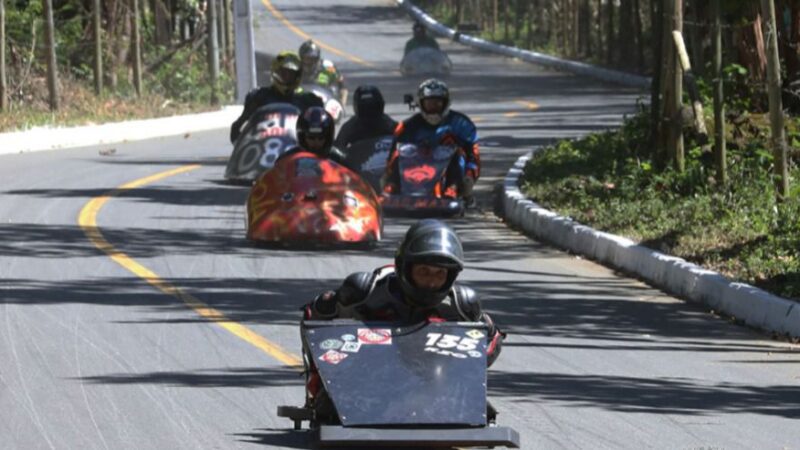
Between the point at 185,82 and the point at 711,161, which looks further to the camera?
the point at 185,82

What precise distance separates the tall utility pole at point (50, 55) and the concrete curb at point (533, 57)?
1595 cm

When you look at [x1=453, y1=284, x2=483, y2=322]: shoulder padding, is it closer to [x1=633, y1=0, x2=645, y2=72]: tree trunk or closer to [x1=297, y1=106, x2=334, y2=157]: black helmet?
[x1=297, y1=106, x2=334, y2=157]: black helmet

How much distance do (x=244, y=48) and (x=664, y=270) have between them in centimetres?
2783

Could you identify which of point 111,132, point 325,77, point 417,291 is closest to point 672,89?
point 417,291

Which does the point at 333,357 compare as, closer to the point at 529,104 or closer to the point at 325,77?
the point at 325,77

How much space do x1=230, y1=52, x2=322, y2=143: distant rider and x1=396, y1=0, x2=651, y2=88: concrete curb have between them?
22.8 meters

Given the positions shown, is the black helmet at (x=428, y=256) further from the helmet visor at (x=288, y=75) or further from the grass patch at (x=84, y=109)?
the grass patch at (x=84, y=109)

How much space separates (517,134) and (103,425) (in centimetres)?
2501

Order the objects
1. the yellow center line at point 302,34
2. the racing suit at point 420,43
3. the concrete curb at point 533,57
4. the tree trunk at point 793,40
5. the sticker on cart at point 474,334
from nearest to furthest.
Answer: the sticker on cart at point 474,334 → the tree trunk at point 793,40 → the concrete curb at point 533,57 → the racing suit at point 420,43 → the yellow center line at point 302,34

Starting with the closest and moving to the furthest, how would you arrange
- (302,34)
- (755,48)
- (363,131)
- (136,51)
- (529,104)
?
(755,48)
(363,131)
(136,51)
(529,104)
(302,34)

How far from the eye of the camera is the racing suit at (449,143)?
70.1 feet

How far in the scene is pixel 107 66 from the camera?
145ft

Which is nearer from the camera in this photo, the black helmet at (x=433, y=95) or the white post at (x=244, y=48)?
the black helmet at (x=433, y=95)

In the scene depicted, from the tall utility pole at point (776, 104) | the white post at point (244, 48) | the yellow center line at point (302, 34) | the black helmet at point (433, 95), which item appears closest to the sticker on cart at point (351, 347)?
the tall utility pole at point (776, 104)
